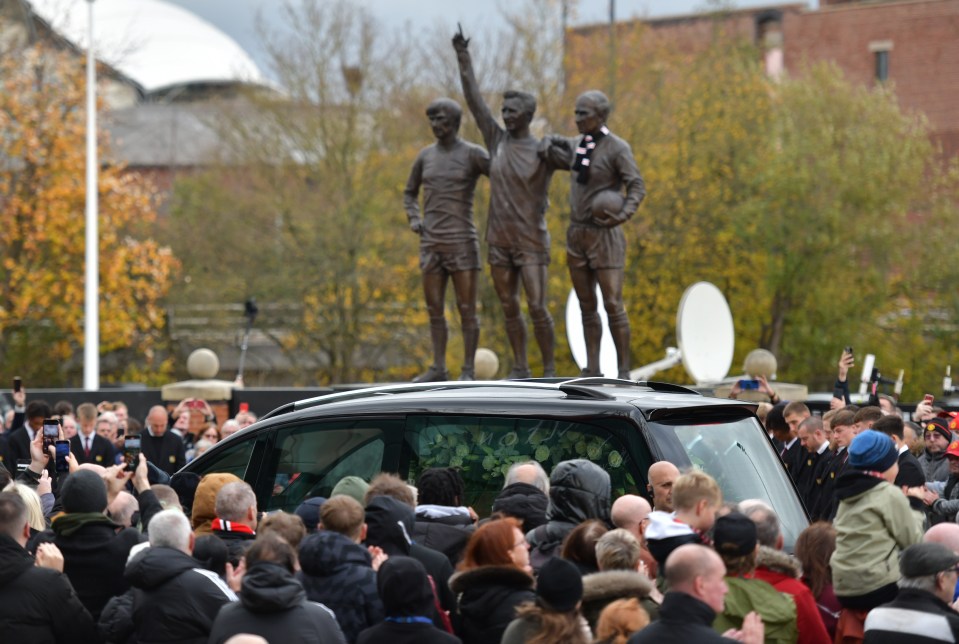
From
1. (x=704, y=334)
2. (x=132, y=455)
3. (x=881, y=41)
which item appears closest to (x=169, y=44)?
(x=881, y=41)

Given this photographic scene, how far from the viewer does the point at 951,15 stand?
→ 175ft

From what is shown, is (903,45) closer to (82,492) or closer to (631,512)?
(631,512)

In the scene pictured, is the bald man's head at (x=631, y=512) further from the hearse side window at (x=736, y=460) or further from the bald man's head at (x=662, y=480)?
the hearse side window at (x=736, y=460)

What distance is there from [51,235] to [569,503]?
27119mm

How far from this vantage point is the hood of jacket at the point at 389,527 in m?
6.41

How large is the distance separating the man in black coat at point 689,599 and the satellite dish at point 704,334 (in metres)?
13.7

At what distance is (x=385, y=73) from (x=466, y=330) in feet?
73.1

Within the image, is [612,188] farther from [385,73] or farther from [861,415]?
[385,73]

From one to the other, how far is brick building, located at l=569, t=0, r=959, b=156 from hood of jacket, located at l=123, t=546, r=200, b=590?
4717 centimetres

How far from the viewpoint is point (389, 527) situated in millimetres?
6406

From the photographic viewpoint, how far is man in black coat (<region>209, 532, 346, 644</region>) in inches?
216

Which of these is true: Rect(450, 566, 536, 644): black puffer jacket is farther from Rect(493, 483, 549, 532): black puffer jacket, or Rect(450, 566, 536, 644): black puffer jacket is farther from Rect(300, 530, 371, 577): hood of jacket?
Rect(493, 483, 549, 532): black puffer jacket

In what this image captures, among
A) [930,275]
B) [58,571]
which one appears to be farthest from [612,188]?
[930,275]

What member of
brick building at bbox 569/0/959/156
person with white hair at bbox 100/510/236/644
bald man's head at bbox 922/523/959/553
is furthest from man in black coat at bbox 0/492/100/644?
brick building at bbox 569/0/959/156
